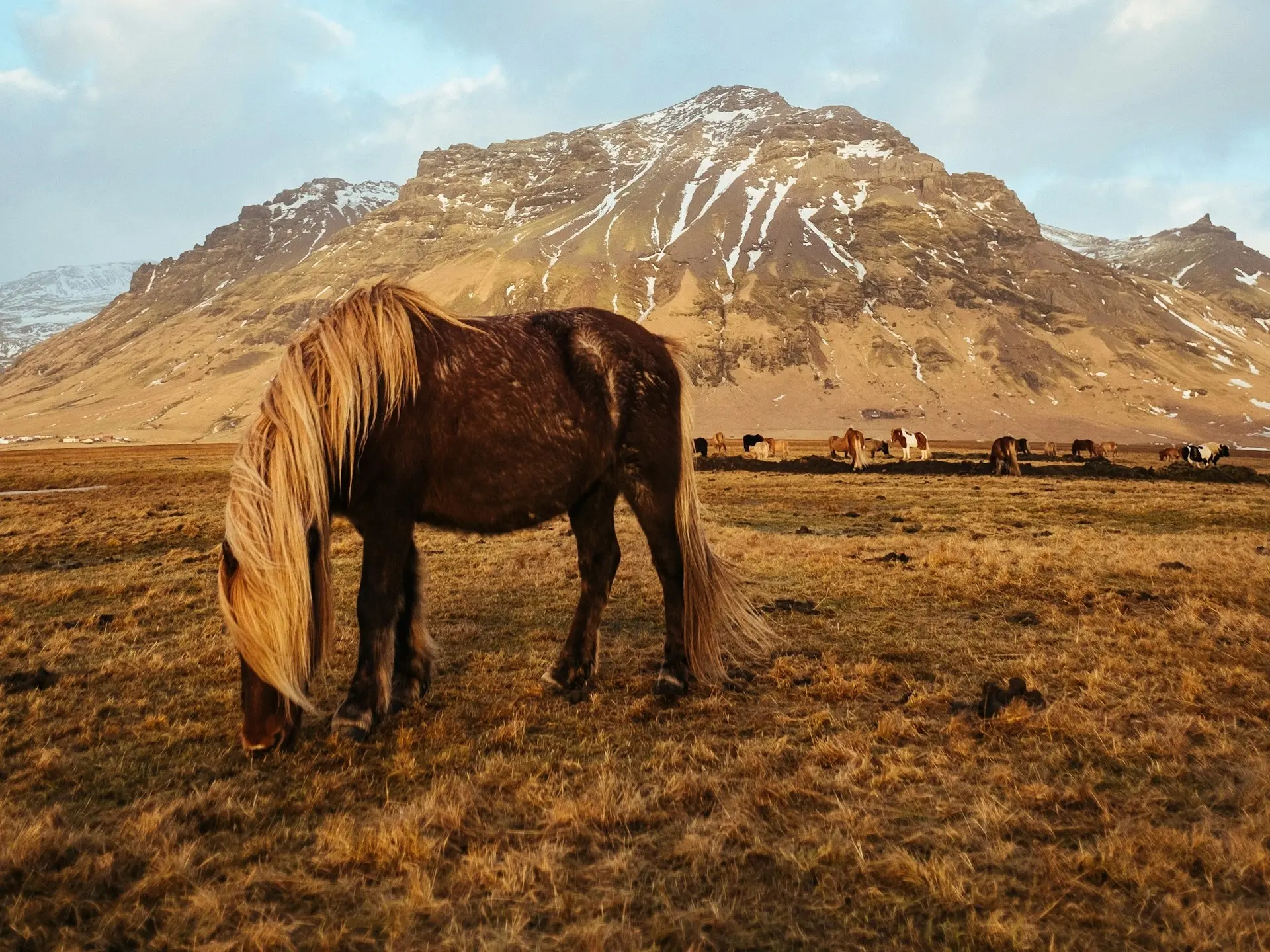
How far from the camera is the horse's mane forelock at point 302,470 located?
450 centimetres

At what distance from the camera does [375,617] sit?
5.09 m

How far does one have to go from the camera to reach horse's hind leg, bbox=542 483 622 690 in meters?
6.18

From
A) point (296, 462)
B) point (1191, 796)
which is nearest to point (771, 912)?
point (1191, 796)

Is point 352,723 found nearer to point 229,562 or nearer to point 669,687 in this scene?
point 229,562

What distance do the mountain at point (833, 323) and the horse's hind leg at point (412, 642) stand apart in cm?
10412

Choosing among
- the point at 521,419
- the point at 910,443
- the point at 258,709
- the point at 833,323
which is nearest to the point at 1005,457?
the point at 910,443

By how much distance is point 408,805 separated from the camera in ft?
12.7

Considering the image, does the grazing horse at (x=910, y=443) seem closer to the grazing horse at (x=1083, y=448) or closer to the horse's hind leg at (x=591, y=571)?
the grazing horse at (x=1083, y=448)

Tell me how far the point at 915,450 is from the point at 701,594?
44.6 m

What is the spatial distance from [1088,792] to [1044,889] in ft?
3.53

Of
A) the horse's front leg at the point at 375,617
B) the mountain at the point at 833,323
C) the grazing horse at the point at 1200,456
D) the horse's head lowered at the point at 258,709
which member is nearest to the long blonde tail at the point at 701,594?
the horse's front leg at the point at 375,617

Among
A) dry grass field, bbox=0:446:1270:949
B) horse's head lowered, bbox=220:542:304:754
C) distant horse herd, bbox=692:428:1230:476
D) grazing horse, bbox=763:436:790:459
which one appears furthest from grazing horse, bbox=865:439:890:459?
horse's head lowered, bbox=220:542:304:754

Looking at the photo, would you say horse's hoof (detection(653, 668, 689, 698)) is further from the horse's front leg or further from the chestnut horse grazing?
the chestnut horse grazing

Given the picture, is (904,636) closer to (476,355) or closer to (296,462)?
(476,355)
